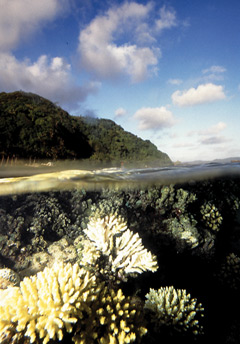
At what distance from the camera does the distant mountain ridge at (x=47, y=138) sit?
7.69 metres

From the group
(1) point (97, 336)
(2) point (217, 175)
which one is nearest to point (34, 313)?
(1) point (97, 336)

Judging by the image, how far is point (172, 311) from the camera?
3633 millimetres

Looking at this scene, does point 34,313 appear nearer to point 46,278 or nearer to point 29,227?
point 46,278

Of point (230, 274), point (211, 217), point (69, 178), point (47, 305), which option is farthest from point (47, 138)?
→ point (230, 274)

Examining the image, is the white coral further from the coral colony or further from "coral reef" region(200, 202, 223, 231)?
"coral reef" region(200, 202, 223, 231)

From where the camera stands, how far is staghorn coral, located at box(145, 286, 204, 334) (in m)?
3.58

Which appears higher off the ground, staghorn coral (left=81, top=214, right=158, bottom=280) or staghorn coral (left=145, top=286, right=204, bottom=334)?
staghorn coral (left=81, top=214, right=158, bottom=280)

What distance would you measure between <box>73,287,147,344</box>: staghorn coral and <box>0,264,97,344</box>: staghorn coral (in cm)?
18

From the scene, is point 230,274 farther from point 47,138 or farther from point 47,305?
point 47,138

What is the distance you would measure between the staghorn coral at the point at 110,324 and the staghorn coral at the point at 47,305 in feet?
0.58

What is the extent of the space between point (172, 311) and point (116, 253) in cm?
168

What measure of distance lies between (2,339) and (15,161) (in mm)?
6401

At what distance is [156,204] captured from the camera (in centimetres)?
630

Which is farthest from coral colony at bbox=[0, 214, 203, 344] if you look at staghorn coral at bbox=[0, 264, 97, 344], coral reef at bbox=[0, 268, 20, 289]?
coral reef at bbox=[0, 268, 20, 289]
